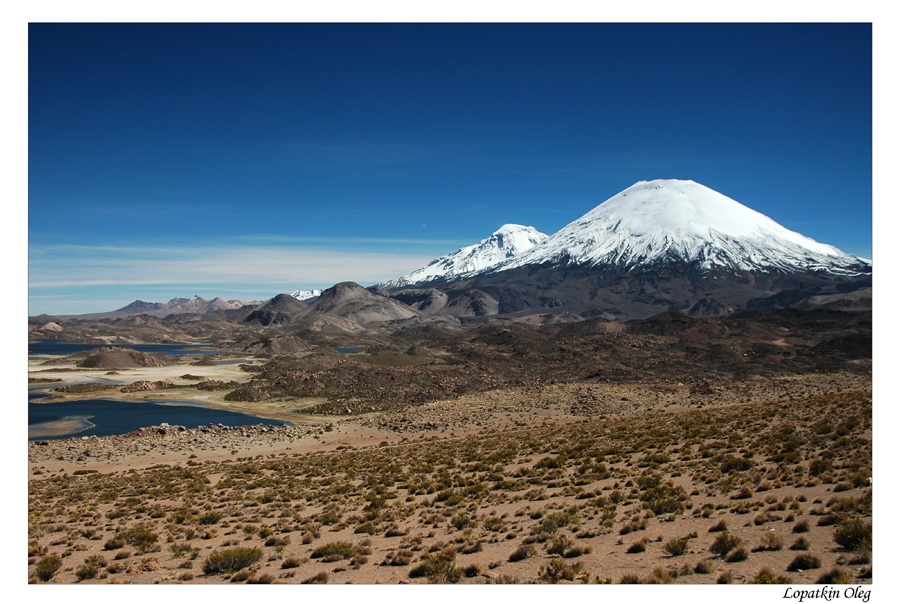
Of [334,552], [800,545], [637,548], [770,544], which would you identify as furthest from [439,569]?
[800,545]

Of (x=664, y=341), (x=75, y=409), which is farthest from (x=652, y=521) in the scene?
(x=664, y=341)

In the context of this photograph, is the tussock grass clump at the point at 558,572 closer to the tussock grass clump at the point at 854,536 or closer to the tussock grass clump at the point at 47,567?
the tussock grass clump at the point at 854,536

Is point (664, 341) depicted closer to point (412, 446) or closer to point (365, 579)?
point (412, 446)

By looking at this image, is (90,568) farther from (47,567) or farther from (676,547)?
(676,547)

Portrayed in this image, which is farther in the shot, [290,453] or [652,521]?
[290,453]

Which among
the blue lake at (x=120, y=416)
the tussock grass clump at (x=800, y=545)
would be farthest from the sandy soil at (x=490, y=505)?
the blue lake at (x=120, y=416)

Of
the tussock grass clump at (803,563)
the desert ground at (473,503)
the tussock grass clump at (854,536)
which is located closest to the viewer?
the tussock grass clump at (803,563)
